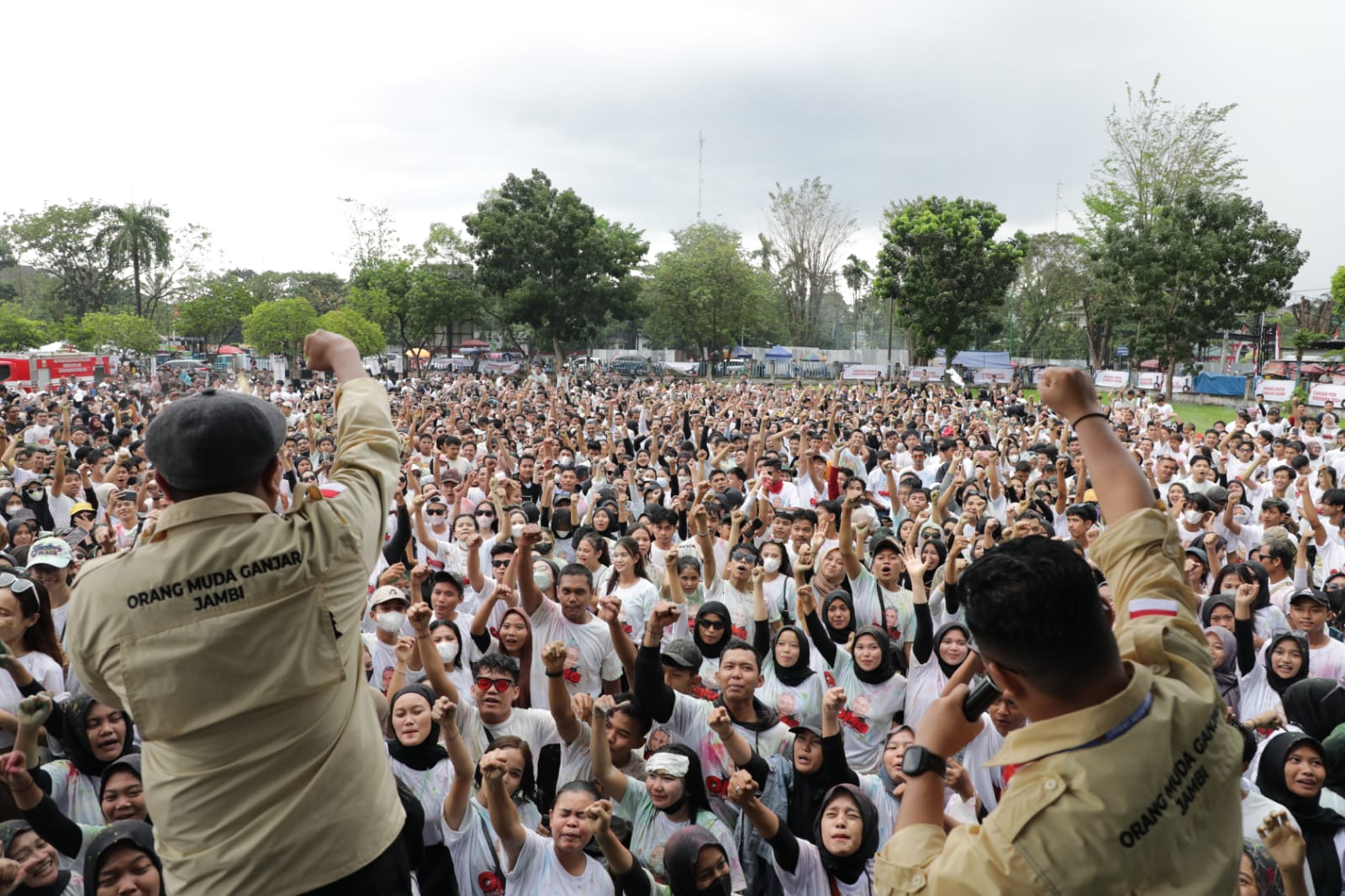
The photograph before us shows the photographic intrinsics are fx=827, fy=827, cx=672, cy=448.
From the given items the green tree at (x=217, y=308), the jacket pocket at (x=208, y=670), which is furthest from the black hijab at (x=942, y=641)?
the green tree at (x=217, y=308)

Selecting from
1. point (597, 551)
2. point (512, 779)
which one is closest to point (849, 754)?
point (512, 779)

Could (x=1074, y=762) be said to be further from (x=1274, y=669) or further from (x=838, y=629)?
(x=1274, y=669)

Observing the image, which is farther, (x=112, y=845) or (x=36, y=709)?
(x=112, y=845)

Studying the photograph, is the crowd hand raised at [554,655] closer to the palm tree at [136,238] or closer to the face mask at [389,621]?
the face mask at [389,621]

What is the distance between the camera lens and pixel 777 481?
357 inches

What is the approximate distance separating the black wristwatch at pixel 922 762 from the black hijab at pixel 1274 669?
413cm

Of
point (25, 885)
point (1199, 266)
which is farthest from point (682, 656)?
point (1199, 266)

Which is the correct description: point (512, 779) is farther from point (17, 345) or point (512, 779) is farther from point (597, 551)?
point (17, 345)

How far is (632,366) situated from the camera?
1748 inches

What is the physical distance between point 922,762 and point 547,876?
221cm

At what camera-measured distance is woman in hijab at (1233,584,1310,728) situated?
4.45 meters

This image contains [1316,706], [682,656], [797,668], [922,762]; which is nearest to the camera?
[922,762]

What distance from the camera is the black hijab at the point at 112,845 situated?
2488 millimetres

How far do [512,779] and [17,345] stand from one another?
138ft
